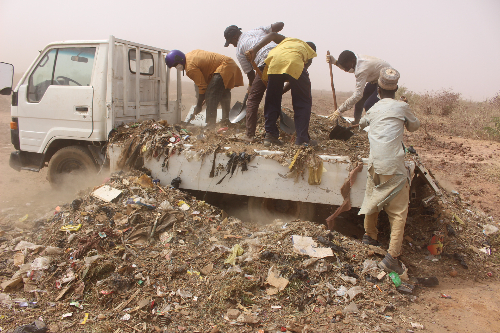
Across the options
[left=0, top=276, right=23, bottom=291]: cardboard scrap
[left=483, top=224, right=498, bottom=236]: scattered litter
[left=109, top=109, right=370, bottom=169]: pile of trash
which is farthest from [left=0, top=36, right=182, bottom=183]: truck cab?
[left=483, top=224, right=498, bottom=236]: scattered litter

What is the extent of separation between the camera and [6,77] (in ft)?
14.3

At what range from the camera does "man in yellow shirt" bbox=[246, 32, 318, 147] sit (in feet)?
11.7

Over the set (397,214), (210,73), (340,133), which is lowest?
(397,214)

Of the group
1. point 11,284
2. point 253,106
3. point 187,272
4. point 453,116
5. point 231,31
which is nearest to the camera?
point 11,284

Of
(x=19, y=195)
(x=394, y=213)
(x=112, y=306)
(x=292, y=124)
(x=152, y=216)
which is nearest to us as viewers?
(x=112, y=306)

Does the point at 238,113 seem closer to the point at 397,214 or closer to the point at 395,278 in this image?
the point at 397,214

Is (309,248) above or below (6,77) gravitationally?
below

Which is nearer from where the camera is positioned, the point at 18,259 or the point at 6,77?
the point at 18,259

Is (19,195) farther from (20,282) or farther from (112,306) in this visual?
(112,306)

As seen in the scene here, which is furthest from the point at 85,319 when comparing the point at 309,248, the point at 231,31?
the point at 231,31

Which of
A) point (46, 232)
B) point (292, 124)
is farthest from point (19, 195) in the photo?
point (292, 124)

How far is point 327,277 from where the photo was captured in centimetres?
268

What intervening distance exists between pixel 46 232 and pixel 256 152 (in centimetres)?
229

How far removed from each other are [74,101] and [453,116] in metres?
12.7
